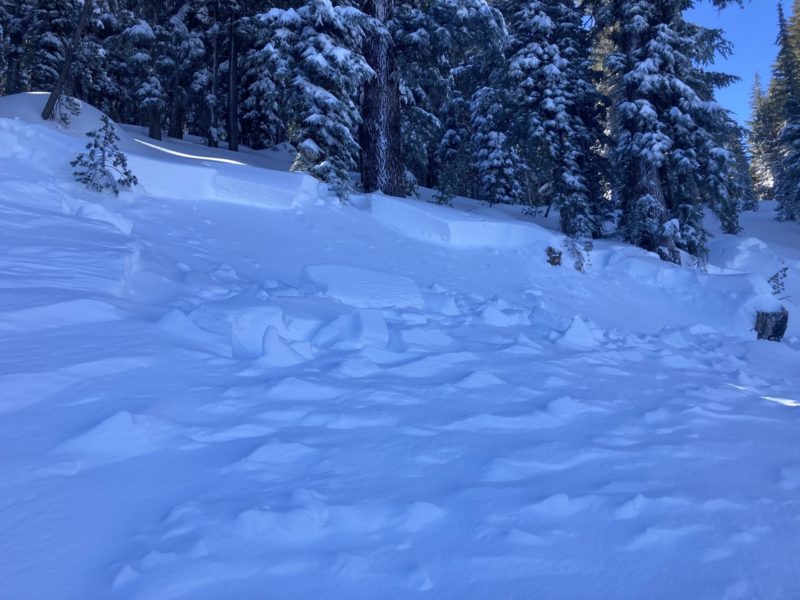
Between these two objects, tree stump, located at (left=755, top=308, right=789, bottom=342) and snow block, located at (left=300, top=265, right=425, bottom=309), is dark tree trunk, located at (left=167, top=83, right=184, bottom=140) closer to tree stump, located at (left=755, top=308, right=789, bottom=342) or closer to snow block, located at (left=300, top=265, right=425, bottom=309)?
snow block, located at (left=300, top=265, right=425, bottom=309)

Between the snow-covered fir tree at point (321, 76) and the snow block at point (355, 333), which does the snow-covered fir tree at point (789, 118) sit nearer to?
the snow-covered fir tree at point (321, 76)

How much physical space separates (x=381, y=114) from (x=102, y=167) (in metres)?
5.67

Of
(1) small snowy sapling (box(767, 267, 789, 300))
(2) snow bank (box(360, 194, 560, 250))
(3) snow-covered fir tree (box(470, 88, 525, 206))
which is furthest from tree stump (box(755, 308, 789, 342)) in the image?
(3) snow-covered fir tree (box(470, 88, 525, 206))

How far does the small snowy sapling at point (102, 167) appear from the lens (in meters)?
7.88

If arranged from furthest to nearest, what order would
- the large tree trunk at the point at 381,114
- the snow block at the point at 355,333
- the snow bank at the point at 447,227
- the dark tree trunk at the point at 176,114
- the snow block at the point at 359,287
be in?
the dark tree trunk at the point at 176,114
the large tree trunk at the point at 381,114
the snow bank at the point at 447,227
the snow block at the point at 359,287
the snow block at the point at 355,333

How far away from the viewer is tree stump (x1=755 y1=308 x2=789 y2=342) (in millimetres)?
9094

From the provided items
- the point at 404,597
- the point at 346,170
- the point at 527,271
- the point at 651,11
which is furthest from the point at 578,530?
the point at 651,11

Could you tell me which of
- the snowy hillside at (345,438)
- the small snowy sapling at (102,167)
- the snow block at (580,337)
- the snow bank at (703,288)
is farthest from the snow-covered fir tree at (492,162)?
the snowy hillside at (345,438)

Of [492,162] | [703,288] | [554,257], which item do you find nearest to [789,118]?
[492,162]

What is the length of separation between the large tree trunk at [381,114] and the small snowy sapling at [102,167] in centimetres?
489

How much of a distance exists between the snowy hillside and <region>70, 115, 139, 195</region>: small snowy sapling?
862 mm

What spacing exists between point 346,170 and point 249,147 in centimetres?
1621

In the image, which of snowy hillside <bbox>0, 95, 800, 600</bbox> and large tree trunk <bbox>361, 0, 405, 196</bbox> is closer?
snowy hillside <bbox>0, 95, 800, 600</bbox>

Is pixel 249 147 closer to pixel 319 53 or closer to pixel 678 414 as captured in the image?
pixel 319 53
